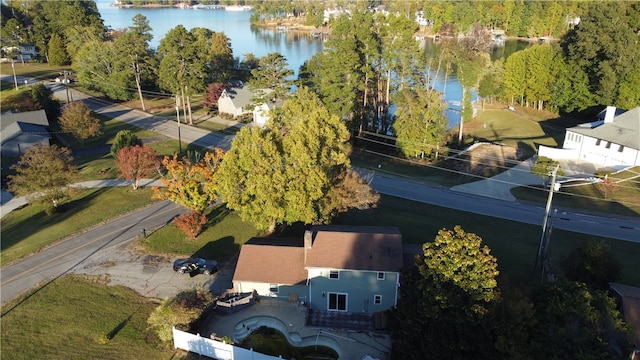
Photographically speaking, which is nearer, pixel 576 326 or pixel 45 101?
pixel 576 326

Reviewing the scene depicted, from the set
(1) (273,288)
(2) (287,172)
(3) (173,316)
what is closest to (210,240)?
(2) (287,172)

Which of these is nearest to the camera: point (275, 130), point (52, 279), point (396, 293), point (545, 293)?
point (545, 293)

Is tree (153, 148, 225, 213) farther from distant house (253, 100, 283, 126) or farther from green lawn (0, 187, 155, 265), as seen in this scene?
distant house (253, 100, 283, 126)

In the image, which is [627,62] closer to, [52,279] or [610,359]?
[610,359]

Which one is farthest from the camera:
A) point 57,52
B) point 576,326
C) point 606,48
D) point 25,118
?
point 57,52

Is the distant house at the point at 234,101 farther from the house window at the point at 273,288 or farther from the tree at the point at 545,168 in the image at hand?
the house window at the point at 273,288

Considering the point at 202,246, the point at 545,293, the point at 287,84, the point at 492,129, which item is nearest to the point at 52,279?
the point at 202,246

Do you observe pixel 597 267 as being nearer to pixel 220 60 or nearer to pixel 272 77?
pixel 272 77
